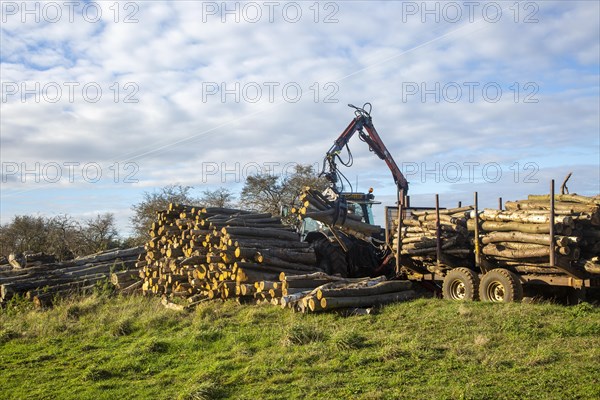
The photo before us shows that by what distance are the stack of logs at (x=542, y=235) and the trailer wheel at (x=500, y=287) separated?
15.1 inches

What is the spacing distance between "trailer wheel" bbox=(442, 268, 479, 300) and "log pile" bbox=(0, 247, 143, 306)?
789 cm

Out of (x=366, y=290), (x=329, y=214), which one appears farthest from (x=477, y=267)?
(x=329, y=214)

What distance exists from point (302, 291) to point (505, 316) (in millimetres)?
3655

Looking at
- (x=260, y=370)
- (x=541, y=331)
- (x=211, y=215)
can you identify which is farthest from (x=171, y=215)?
(x=541, y=331)

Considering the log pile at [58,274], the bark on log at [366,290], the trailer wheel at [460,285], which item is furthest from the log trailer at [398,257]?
the log pile at [58,274]

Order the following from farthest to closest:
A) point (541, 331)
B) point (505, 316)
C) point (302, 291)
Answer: point (302, 291) < point (505, 316) < point (541, 331)

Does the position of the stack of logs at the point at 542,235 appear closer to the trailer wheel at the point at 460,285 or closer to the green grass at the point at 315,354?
the trailer wheel at the point at 460,285

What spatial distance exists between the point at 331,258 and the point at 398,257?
191 cm

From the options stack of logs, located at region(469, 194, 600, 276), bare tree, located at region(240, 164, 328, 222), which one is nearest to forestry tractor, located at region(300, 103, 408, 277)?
stack of logs, located at region(469, 194, 600, 276)

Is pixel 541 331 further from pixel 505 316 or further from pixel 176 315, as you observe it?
pixel 176 315

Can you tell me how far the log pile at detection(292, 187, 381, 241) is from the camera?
1409 cm

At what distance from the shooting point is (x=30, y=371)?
9.24 m

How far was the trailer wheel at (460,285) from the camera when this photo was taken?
1199 cm

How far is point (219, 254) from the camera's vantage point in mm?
13297
